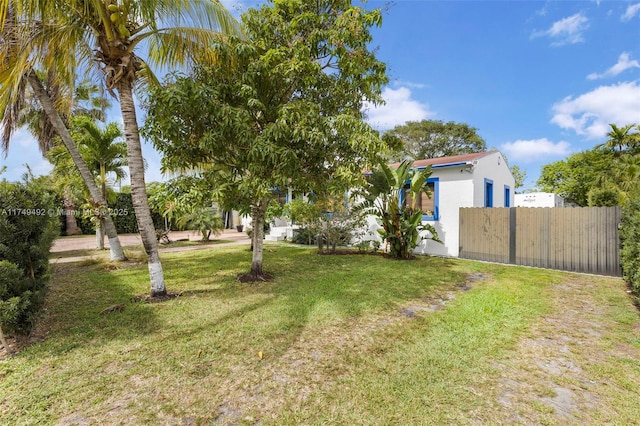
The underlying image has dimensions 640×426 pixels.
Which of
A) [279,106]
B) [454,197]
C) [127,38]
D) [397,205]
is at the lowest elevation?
[397,205]

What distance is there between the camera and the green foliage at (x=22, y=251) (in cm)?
339

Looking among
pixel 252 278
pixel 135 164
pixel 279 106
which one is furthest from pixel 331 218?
pixel 135 164

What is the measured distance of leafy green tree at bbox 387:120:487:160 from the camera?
32.6m

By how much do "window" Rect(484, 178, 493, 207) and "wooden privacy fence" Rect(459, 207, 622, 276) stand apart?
2023mm

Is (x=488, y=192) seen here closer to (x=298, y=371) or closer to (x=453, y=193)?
(x=453, y=193)

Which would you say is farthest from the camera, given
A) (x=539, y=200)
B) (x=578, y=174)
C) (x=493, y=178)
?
(x=578, y=174)

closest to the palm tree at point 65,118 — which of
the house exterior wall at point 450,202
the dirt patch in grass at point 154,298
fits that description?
the dirt patch in grass at point 154,298

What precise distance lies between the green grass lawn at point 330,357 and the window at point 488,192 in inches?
230

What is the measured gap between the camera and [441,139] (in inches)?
1298

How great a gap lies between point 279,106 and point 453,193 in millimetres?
8089

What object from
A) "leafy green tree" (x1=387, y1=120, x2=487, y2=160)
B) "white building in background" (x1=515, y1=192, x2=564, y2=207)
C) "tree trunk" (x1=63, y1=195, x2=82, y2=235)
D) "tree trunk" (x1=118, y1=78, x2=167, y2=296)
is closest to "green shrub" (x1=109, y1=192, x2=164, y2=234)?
"tree trunk" (x1=63, y1=195, x2=82, y2=235)

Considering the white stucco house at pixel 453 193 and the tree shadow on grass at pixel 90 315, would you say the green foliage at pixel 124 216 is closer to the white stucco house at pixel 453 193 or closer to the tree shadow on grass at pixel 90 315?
the tree shadow on grass at pixel 90 315

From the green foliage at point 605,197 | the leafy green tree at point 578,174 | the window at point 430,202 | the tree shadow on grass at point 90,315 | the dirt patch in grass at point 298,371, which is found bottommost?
the dirt patch in grass at point 298,371

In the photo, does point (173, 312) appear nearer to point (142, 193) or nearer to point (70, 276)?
point (142, 193)
